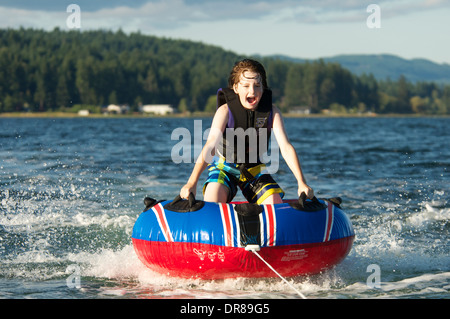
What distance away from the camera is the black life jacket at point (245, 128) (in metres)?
5.32

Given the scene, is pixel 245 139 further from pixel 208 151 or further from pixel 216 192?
pixel 216 192

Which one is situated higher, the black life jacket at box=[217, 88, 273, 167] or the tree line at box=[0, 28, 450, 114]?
the tree line at box=[0, 28, 450, 114]

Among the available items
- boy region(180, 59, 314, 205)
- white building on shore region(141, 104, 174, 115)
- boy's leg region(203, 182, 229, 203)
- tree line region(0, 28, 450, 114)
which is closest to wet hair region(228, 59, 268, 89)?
boy region(180, 59, 314, 205)

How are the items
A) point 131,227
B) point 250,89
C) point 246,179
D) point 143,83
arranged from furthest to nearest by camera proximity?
point 143,83, point 131,227, point 246,179, point 250,89

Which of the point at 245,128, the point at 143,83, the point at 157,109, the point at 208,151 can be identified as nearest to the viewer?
the point at 208,151

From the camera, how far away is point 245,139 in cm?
542

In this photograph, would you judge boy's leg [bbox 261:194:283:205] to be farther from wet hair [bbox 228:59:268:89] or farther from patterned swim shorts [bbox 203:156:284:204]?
wet hair [bbox 228:59:268:89]

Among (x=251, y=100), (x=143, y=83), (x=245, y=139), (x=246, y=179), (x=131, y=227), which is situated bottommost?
(x=131, y=227)

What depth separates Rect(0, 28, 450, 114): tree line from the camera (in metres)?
90.5

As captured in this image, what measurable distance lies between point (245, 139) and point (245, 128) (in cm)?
12

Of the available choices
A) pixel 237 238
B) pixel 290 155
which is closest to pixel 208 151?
pixel 290 155

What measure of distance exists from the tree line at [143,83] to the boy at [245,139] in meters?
79.9

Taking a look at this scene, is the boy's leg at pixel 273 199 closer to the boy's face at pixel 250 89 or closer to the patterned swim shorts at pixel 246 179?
the patterned swim shorts at pixel 246 179

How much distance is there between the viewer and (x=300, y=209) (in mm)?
4996
